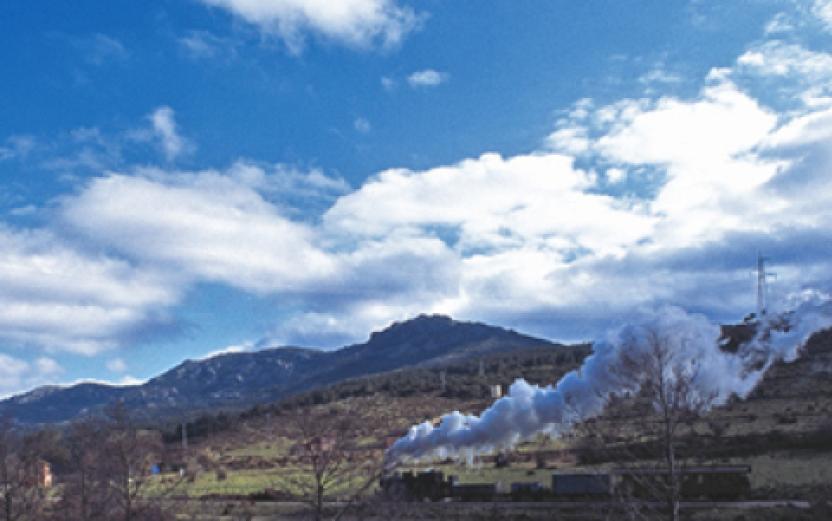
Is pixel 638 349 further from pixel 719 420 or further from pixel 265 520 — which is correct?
pixel 719 420

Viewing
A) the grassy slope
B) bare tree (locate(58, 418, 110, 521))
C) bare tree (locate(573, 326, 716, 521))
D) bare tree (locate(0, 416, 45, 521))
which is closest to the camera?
bare tree (locate(573, 326, 716, 521))

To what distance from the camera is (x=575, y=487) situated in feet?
214

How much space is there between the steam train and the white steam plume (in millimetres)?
3440

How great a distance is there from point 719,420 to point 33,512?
252 ft

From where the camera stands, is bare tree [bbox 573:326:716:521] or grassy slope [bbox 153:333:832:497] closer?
bare tree [bbox 573:326:716:521]

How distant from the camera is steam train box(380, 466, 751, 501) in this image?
60125mm

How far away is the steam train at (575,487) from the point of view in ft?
197

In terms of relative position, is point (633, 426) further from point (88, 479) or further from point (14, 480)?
point (14, 480)

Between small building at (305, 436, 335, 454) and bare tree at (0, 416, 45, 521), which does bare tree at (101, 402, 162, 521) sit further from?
small building at (305, 436, 335, 454)

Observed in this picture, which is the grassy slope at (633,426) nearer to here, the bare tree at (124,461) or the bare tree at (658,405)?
the bare tree at (658,405)

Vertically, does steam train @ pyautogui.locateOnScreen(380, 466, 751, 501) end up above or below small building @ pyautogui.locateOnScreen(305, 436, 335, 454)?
below

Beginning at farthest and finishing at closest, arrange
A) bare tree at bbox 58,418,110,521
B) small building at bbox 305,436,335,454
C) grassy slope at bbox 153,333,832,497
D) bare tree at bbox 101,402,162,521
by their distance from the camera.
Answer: grassy slope at bbox 153,333,832,497
bare tree at bbox 58,418,110,521
bare tree at bbox 101,402,162,521
small building at bbox 305,436,335,454

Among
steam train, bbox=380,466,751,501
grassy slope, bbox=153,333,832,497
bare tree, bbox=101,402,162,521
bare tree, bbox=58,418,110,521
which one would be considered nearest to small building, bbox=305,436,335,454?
grassy slope, bbox=153,333,832,497

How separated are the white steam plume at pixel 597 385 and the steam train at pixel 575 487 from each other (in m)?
3.44
